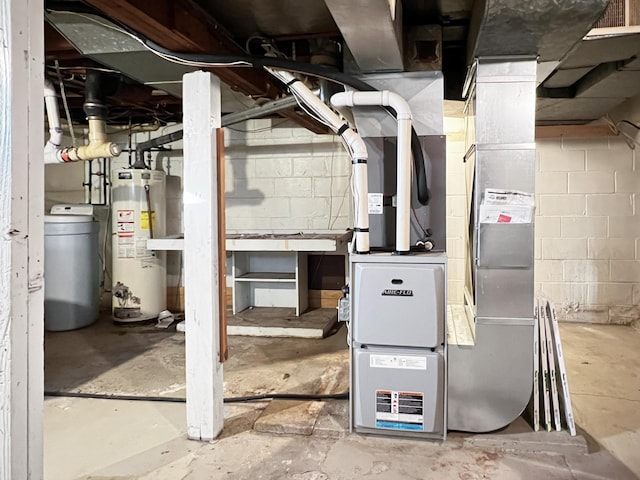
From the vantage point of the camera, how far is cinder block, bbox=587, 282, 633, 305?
15.3 ft

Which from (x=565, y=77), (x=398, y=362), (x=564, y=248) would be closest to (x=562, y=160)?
(x=564, y=248)

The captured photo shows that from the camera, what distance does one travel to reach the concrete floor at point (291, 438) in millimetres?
2129

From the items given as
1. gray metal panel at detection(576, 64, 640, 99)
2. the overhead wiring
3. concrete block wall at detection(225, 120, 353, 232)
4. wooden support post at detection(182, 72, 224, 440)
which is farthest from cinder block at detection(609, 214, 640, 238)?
wooden support post at detection(182, 72, 224, 440)

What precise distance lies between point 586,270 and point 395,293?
3324 millimetres

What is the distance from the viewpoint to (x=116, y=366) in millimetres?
3605

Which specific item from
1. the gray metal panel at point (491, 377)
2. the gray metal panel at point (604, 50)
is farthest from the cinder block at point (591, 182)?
the gray metal panel at point (491, 377)

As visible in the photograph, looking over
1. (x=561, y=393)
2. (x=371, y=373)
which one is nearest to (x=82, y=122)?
(x=371, y=373)

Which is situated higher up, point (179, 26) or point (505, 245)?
point (179, 26)

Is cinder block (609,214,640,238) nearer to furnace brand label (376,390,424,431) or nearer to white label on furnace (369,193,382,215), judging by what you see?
white label on furnace (369,193,382,215)

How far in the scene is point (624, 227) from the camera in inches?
183

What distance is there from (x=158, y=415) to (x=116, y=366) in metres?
1.06

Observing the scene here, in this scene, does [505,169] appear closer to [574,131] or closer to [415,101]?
[415,101]

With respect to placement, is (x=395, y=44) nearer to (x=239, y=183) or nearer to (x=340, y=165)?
(x=340, y=165)

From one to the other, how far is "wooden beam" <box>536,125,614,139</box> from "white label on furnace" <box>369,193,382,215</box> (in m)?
2.73
